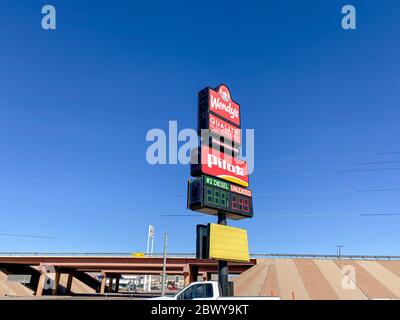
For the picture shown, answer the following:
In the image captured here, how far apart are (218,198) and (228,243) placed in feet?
11.3

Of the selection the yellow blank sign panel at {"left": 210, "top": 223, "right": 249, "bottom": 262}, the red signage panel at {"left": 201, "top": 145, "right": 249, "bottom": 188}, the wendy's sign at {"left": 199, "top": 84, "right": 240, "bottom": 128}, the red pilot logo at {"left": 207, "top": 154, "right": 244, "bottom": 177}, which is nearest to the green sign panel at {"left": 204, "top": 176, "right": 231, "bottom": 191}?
the red signage panel at {"left": 201, "top": 145, "right": 249, "bottom": 188}

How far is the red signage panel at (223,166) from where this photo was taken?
22297 mm

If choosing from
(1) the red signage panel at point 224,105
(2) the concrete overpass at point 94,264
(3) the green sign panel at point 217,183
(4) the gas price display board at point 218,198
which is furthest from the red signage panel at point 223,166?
(2) the concrete overpass at point 94,264

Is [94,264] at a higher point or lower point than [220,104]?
lower

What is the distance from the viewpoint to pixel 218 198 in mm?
22109

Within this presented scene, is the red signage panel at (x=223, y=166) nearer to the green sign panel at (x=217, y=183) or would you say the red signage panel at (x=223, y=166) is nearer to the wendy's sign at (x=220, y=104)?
the green sign panel at (x=217, y=183)

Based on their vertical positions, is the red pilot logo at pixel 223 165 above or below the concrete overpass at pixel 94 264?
above

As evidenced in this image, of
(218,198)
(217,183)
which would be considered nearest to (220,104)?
(217,183)

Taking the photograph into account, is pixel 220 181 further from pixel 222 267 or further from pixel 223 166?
pixel 222 267

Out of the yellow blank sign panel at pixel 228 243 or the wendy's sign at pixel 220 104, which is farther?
the wendy's sign at pixel 220 104

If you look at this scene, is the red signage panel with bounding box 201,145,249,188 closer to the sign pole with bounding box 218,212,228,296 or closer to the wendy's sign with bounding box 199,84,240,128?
the sign pole with bounding box 218,212,228,296

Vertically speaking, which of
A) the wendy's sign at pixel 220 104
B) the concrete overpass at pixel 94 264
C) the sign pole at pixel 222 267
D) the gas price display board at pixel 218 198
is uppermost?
the wendy's sign at pixel 220 104

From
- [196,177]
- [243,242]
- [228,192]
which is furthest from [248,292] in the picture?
[196,177]

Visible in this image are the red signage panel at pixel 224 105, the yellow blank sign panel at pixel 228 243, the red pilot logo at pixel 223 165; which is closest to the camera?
the yellow blank sign panel at pixel 228 243
